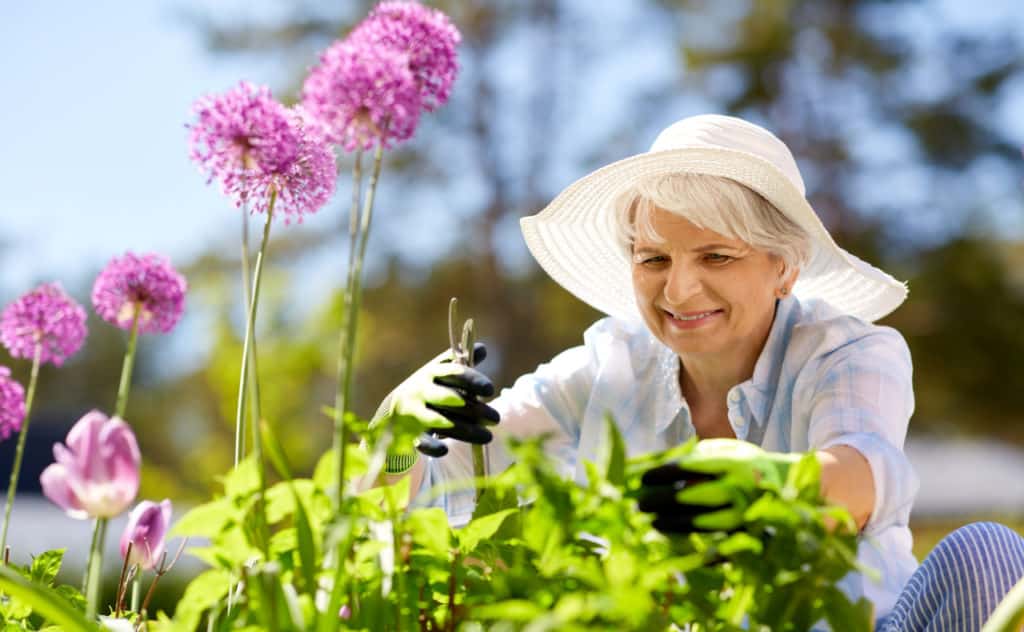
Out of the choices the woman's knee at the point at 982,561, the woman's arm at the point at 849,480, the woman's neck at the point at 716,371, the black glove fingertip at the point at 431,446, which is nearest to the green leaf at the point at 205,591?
the woman's arm at the point at 849,480

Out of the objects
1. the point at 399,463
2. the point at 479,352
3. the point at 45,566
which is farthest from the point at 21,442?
the point at 479,352

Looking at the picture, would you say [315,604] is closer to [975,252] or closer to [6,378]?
[6,378]

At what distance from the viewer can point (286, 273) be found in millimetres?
12008

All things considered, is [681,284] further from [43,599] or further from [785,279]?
[43,599]

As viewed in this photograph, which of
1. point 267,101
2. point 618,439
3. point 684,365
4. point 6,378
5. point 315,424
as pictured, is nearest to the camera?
point 618,439

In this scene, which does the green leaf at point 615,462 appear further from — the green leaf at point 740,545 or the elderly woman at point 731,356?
the elderly woman at point 731,356

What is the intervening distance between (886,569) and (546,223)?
0.73m

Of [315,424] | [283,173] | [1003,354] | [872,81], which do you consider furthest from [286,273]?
[283,173]

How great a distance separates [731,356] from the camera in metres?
1.54

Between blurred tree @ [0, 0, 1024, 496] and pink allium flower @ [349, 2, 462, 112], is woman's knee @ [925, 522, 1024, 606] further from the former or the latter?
blurred tree @ [0, 0, 1024, 496]

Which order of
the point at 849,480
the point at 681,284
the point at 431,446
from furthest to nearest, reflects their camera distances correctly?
1. the point at 681,284
2. the point at 431,446
3. the point at 849,480

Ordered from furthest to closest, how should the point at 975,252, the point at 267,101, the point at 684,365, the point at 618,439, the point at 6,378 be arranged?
the point at 975,252 → the point at 684,365 → the point at 6,378 → the point at 267,101 → the point at 618,439

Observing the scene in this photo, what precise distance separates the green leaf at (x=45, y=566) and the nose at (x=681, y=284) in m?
0.75

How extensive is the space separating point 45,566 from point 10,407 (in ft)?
0.89
